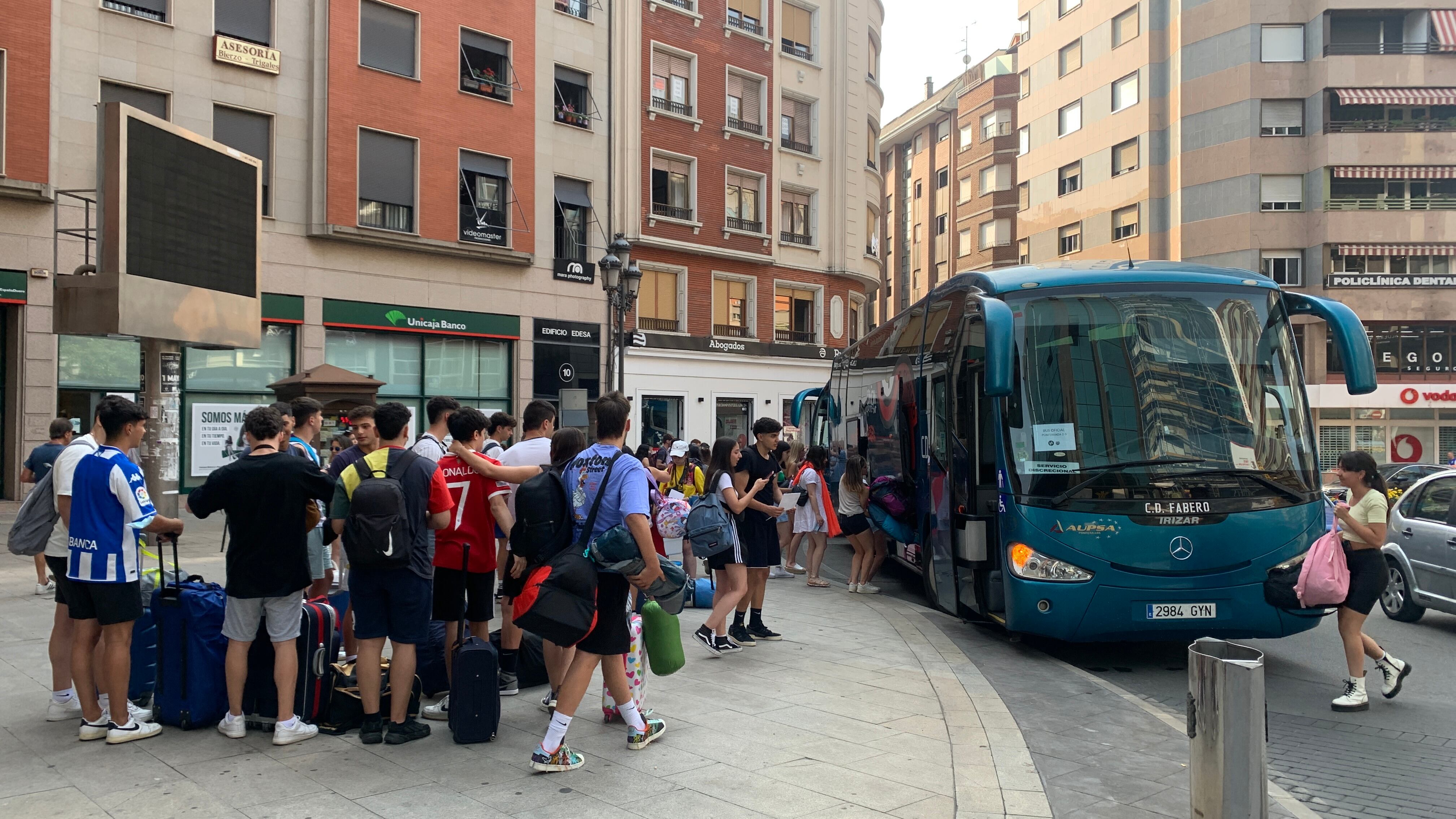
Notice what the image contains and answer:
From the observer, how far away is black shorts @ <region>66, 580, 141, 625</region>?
17.6 feet

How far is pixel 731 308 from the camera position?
32219 millimetres

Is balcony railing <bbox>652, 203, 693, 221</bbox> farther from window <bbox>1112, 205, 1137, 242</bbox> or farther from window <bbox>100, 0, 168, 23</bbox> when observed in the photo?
window <bbox>1112, 205, 1137, 242</bbox>

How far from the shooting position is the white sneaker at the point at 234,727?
5.58m

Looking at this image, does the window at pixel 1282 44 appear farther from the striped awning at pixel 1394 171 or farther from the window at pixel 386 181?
the window at pixel 386 181

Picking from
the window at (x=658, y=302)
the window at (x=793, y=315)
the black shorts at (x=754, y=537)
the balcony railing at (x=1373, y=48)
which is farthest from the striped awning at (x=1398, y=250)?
the black shorts at (x=754, y=537)

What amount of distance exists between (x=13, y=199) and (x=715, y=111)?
1914 cm

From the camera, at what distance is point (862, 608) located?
1098 centimetres

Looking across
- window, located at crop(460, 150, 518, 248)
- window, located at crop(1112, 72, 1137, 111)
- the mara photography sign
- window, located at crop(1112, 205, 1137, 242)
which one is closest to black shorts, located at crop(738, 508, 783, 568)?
the mara photography sign

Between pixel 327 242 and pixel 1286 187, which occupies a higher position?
pixel 1286 187

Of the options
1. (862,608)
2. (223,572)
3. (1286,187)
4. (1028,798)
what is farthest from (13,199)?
(1286,187)

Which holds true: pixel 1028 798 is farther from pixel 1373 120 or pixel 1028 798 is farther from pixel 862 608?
pixel 1373 120

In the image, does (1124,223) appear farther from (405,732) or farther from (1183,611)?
(405,732)

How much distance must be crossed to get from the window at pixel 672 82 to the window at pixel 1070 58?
80.0 feet

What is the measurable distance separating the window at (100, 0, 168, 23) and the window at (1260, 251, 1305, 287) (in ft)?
123
